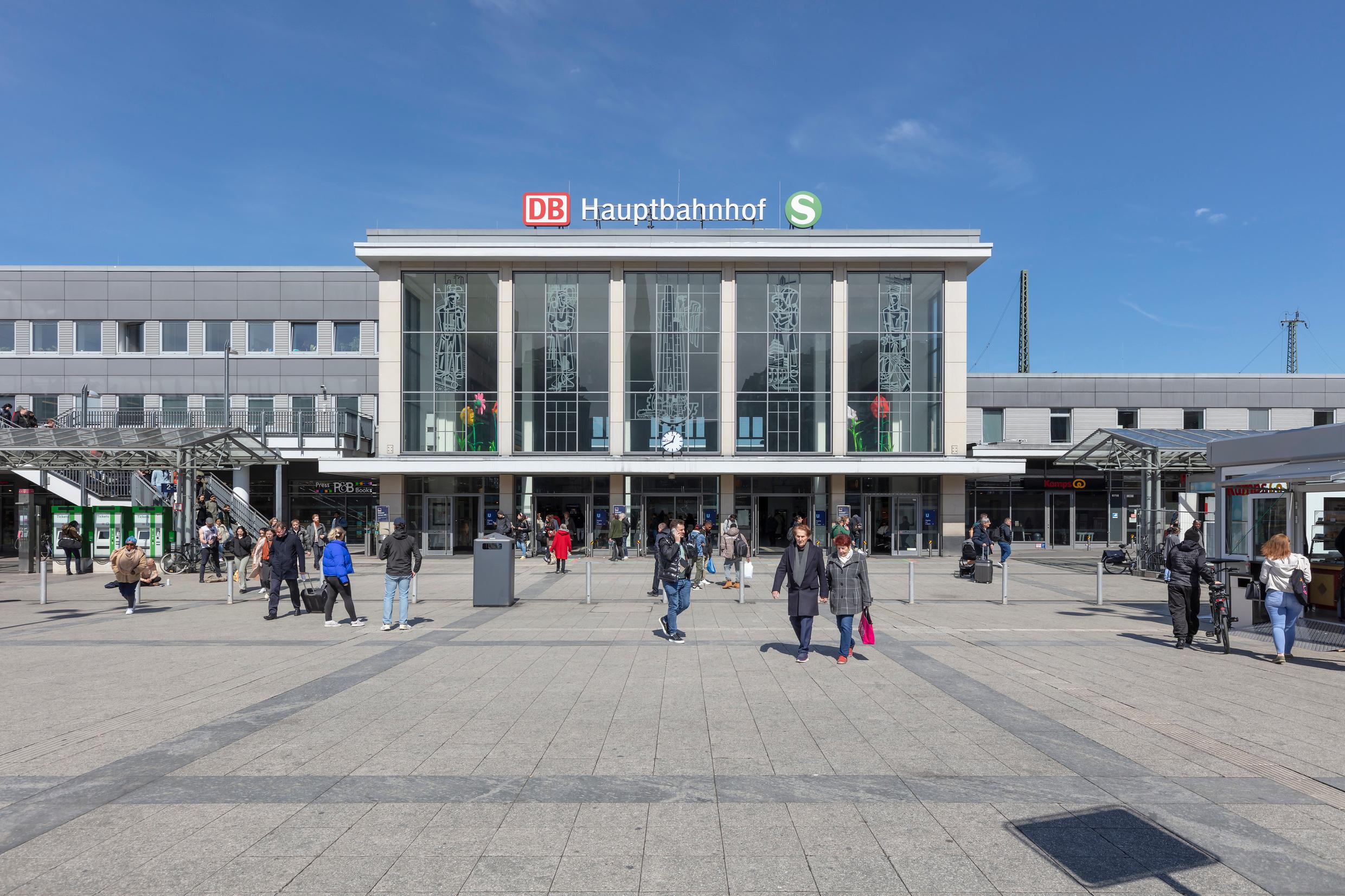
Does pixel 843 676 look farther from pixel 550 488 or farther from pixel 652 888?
pixel 550 488

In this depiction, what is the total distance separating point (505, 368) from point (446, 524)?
22.5 feet

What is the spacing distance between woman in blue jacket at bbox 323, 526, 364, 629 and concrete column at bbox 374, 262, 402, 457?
20.0m

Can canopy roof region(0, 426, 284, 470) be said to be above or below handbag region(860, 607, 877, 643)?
above

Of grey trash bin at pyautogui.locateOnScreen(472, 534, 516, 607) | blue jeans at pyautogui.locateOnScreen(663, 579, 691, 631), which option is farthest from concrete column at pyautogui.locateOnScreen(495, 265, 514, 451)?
blue jeans at pyautogui.locateOnScreen(663, 579, 691, 631)

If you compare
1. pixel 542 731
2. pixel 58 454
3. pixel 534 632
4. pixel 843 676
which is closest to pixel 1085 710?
pixel 843 676

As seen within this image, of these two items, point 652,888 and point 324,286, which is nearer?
point 652,888

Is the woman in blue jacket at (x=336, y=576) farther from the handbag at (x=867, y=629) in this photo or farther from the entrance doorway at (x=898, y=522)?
the entrance doorway at (x=898, y=522)

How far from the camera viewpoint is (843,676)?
31.4 ft

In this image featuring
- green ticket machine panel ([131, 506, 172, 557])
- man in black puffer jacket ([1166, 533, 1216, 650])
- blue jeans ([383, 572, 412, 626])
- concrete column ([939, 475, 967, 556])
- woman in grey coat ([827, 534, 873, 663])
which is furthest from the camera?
concrete column ([939, 475, 967, 556])

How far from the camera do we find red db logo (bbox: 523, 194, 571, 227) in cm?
3403

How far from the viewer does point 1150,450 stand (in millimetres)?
25453

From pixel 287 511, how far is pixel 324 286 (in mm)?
10225

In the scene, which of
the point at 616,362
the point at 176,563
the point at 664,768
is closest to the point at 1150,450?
the point at 616,362

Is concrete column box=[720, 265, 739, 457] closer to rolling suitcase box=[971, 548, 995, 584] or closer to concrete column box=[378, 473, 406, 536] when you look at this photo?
concrete column box=[378, 473, 406, 536]
